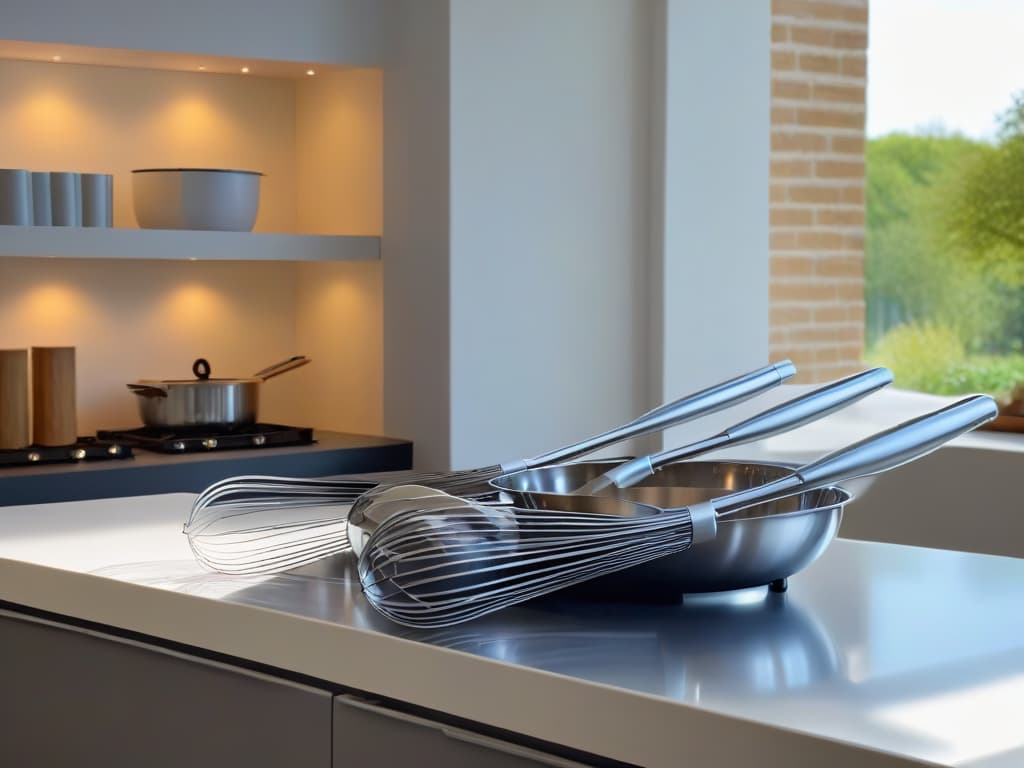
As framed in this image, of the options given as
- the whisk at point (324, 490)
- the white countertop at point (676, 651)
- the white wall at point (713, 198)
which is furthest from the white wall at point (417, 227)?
the white countertop at point (676, 651)

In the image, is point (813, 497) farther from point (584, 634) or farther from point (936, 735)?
point (936, 735)

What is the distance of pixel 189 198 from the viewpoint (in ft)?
11.9

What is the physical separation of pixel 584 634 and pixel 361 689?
0.20 meters

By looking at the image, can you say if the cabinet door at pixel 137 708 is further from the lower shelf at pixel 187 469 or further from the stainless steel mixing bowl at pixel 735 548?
the lower shelf at pixel 187 469

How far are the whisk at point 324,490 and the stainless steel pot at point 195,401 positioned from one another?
1.99 meters

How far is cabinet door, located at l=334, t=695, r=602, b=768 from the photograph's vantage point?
109cm

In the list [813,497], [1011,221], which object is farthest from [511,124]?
[813,497]

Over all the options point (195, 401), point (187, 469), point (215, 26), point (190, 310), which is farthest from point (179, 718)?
point (190, 310)

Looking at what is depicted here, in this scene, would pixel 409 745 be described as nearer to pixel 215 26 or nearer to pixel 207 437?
pixel 207 437

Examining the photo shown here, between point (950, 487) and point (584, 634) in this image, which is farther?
point (950, 487)

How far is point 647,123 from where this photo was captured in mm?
4004

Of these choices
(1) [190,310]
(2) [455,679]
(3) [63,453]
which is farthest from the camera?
(1) [190,310]

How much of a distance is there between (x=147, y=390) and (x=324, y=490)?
2170mm

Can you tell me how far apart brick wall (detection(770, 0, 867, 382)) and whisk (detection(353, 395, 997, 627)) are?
3360 millimetres
